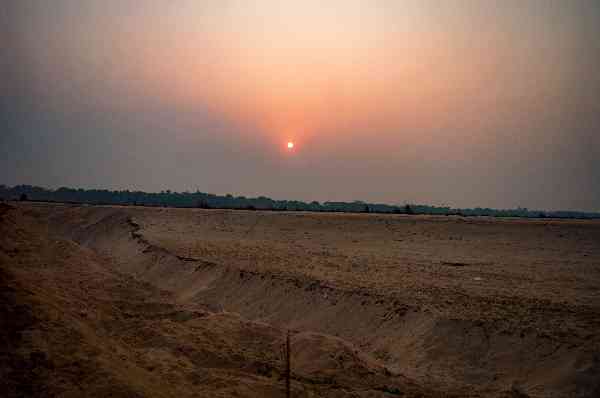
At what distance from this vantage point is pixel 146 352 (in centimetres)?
1075

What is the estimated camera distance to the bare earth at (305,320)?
8500mm

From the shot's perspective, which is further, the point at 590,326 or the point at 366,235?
the point at 366,235

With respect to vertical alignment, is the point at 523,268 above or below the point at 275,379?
above

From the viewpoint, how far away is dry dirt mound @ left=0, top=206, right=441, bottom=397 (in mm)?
7434

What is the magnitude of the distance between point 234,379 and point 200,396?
1.11 meters

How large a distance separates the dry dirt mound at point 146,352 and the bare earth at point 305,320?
36 mm

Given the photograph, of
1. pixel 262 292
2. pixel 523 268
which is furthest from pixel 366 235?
pixel 262 292

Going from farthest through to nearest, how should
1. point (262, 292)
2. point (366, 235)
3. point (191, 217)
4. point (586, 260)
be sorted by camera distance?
point (191, 217)
point (366, 235)
point (586, 260)
point (262, 292)

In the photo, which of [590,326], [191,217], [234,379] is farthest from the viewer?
[191,217]

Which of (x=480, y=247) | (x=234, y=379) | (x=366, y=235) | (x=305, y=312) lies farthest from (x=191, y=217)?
(x=234, y=379)

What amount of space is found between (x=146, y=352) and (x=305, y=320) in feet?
17.5

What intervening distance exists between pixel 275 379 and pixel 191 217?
123 ft

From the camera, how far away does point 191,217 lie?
45.8 meters

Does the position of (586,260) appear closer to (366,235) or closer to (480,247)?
(480,247)
